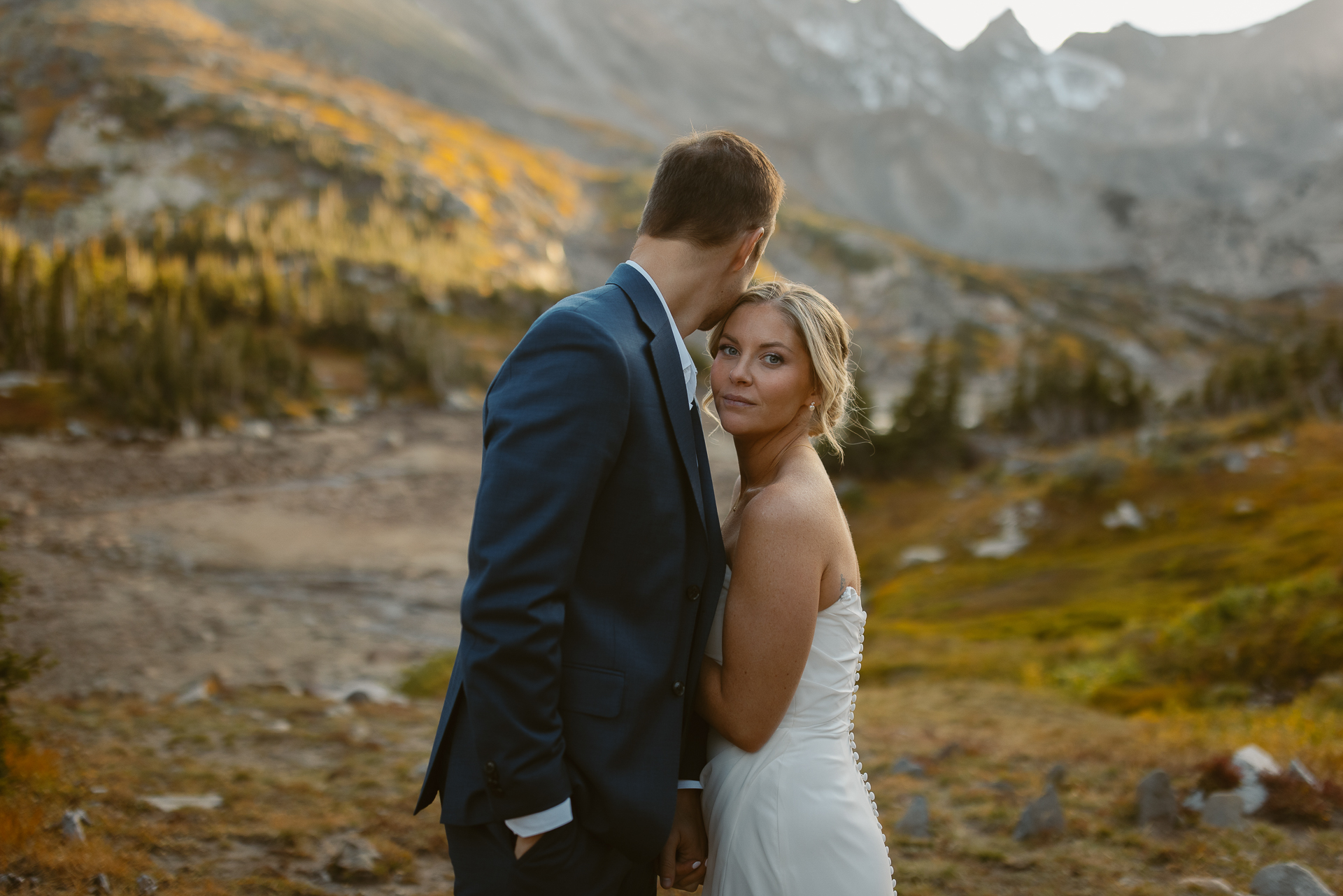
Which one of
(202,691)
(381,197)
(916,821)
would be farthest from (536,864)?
(381,197)

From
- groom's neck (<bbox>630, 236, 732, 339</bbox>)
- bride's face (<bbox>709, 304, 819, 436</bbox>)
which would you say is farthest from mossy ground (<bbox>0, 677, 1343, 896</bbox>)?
groom's neck (<bbox>630, 236, 732, 339</bbox>)

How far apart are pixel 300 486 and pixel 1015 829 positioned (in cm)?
3013

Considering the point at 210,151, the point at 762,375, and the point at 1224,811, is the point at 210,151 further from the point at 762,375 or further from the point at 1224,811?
the point at 1224,811

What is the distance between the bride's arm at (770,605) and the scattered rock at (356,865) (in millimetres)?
3891

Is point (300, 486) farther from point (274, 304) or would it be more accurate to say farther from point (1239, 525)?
point (274, 304)

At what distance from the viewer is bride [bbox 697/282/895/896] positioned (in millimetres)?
2768

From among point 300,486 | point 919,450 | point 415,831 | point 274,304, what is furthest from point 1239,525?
point 274,304

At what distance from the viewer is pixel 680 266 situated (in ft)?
9.23

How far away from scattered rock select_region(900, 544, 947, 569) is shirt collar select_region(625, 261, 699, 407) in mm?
28054

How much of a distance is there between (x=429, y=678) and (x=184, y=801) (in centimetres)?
786

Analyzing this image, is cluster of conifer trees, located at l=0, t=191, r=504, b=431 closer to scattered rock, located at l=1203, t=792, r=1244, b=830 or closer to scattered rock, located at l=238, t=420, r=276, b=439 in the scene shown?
scattered rock, located at l=238, t=420, r=276, b=439

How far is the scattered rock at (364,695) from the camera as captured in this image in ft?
39.7

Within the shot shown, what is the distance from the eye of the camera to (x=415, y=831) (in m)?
6.43

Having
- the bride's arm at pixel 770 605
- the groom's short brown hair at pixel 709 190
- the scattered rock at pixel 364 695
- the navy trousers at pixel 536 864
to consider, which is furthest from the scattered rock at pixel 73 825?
the scattered rock at pixel 364 695
